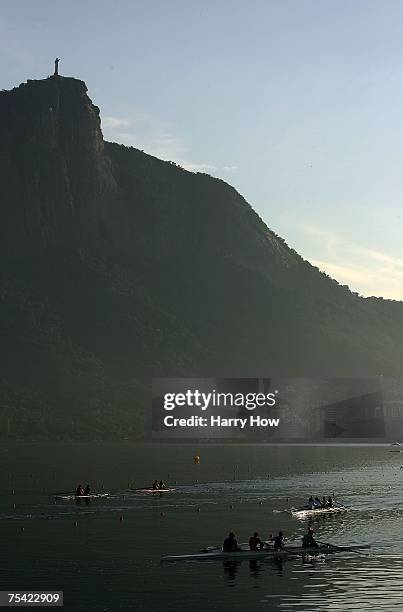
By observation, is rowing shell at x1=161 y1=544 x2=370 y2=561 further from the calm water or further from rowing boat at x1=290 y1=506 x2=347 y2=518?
rowing boat at x1=290 y1=506 x2=347 y2=518

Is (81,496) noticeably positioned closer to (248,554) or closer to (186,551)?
(186,551)

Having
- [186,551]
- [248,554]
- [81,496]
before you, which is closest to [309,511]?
[81,496]

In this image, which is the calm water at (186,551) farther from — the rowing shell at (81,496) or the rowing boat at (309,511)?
the rowing shell at (81,496)

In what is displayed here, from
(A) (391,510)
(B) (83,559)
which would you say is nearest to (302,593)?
(B) (83,559)

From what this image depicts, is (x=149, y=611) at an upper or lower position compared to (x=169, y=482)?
lower

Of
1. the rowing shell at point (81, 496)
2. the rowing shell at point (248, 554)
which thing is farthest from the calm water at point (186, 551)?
the rowing shell at point (81, 496)

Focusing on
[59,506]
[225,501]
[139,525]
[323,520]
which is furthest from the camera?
[225,501]

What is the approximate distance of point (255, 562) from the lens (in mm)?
91188

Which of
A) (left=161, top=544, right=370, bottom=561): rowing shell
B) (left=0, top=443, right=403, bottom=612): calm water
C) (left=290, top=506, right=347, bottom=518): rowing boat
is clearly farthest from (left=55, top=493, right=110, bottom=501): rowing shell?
(left=161, top=544, right=370, bottom=561): rowing shell

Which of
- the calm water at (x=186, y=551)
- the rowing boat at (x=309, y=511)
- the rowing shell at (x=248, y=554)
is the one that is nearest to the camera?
the calm water at (x=186, y=551)

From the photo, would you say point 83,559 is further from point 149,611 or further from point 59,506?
point 59,506

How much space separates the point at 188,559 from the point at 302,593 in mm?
14828

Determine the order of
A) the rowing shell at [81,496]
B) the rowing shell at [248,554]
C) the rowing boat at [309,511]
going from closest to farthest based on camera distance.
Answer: the rowing shell at [248,554] < the rowing boat at [309,511] < the rowing shell at [81,496]

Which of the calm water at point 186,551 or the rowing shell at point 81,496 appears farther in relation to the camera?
the rowing shell at point 81,496
